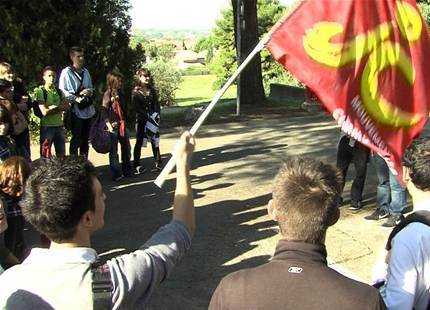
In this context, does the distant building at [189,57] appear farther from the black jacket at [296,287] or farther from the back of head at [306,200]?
the black jacket at [296,287]

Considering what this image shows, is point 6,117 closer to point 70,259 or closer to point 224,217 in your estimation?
point 224,217

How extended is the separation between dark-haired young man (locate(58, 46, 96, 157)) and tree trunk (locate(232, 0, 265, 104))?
7.57 m

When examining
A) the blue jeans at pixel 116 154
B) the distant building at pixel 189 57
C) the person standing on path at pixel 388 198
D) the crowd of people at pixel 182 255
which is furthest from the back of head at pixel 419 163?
the distant building at pixel 189 57

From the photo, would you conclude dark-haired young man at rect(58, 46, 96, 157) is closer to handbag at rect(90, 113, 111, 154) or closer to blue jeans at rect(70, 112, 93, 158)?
blue jeans at rect(70, 112, 93, 158)

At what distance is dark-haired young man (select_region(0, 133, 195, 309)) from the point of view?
1942 millimetres

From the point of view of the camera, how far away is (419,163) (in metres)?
2.76

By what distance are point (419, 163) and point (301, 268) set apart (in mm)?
1043

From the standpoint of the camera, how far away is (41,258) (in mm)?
2020

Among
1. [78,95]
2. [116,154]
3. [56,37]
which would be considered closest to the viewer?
[78,95]

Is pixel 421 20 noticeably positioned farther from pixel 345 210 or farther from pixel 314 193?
pixel 345 210

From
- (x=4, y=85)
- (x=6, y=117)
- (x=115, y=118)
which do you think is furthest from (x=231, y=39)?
(x=6, y=117)

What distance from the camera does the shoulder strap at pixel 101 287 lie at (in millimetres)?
1962

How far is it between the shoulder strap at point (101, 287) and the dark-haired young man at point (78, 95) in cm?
626

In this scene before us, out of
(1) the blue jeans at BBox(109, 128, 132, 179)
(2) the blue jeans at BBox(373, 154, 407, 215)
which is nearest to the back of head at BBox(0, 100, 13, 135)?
(1) the blue jeans at BBox(109, 128, 132, 179)
